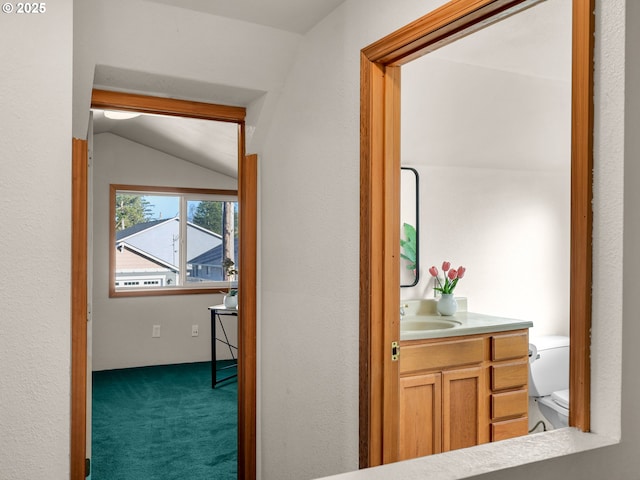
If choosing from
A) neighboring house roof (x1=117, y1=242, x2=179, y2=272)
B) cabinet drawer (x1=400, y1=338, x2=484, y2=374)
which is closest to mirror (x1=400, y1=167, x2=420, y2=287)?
cabinet drawer (x1=400, y1=338, x2=484, y2=374)

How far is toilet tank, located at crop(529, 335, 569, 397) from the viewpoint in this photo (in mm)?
3047

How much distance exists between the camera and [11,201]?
1582 millimetres

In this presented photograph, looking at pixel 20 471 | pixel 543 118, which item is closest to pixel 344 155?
pixel 20 471

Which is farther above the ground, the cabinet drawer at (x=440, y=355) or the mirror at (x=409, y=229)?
the mirror at (x=409, y=229)

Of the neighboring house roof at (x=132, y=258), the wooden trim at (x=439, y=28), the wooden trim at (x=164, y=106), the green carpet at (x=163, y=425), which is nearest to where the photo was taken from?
the wooden trim at (x=439, y=28)

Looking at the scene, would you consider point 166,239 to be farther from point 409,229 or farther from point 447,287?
point 447,287

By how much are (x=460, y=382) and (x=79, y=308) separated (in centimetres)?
181

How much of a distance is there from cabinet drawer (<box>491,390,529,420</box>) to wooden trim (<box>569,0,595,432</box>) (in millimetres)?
1730

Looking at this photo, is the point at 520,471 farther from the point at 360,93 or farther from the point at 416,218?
the point at 416,218

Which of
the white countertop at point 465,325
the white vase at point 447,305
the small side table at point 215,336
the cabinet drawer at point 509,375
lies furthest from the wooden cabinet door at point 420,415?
the small side table at point 215,336

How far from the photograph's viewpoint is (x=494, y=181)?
334 cm

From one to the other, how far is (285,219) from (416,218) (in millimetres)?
1051

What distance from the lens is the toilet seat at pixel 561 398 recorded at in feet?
9.21

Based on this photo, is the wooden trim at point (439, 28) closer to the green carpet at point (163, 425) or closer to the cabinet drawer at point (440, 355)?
the cabinet drawer at point (440, 355)
